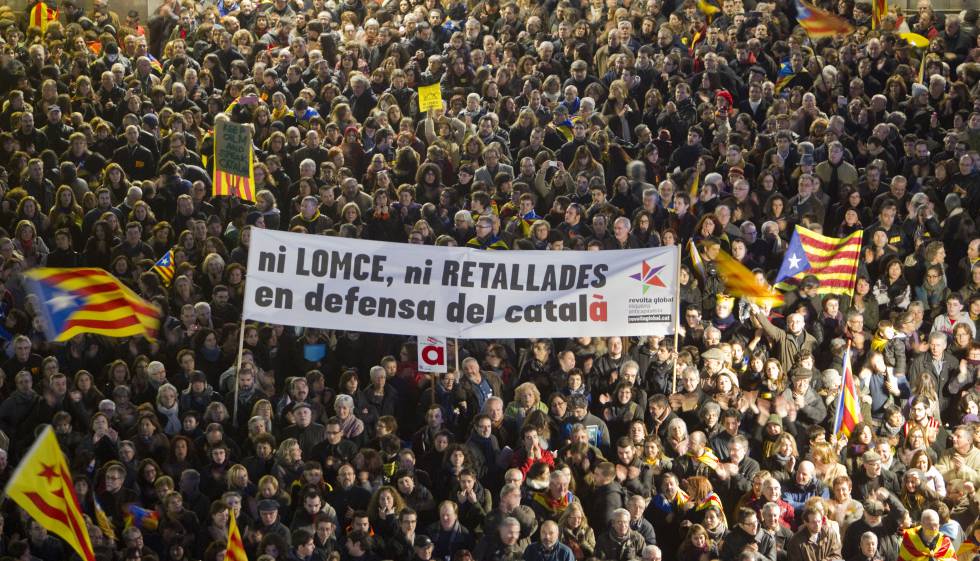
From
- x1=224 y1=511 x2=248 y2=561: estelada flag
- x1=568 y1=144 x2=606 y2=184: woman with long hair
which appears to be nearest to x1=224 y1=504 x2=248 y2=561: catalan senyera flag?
x1=224 y1=511 x2=248 y2=561: estelada flag

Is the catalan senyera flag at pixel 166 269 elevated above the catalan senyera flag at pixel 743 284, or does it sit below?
above

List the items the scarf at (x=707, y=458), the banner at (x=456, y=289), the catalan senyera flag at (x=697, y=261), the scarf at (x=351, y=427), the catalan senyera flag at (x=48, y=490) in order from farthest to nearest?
the catalan senyera flag at (x=697, y=261)
the banner at (x=456, y=289)
the scarf at (x=351, y=427)
the scarf at (x=707, y=458)
the catalan senyera flag at (x=48, y=490)

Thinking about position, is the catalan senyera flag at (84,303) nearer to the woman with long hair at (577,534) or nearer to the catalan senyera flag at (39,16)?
the woman with long hair at (577,534)

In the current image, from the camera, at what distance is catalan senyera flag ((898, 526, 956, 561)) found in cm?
1348

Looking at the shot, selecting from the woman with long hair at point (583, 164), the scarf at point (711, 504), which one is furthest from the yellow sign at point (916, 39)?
the scarf at point (711, 504)

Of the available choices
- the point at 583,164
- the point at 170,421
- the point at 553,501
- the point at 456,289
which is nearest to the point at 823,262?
the point at 583,164

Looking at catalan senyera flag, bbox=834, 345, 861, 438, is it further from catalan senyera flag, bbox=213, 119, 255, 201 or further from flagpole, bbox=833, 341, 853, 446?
catalan senyera flag, bbox=213, 119, 255, 201

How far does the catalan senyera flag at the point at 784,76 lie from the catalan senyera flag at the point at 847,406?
704cm

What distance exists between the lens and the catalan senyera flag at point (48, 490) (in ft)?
36.1

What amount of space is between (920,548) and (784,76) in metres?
9.60

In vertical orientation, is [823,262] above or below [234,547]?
above

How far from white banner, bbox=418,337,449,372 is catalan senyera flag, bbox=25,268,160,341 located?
2.44 meters

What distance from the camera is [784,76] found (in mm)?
21906

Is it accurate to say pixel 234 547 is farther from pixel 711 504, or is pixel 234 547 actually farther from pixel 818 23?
pixel 818 23
